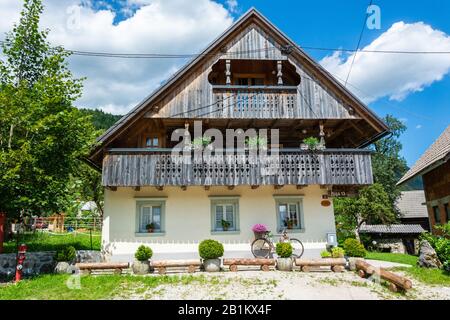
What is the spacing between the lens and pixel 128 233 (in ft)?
45.6

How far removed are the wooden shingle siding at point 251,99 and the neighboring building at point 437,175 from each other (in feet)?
16.3

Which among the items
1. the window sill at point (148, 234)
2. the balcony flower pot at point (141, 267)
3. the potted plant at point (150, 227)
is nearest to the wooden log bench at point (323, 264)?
the balcony flower pot at point (141, 267)

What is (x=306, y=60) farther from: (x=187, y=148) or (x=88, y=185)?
(x=88, y=185)

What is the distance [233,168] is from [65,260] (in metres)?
6.88

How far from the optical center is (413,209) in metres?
38.3

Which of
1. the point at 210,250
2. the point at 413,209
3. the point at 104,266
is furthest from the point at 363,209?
the point at 104,266

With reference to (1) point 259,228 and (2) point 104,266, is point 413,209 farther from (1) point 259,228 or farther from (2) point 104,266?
(2) point 104,266

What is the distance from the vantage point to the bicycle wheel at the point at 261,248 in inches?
549

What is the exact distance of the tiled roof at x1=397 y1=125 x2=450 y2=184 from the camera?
16.0m

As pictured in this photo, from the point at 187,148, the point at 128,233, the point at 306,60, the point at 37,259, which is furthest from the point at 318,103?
the point at 37,259

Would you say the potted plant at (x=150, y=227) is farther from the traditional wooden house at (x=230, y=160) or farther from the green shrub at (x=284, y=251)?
the green shrub at (x=284, y=251)

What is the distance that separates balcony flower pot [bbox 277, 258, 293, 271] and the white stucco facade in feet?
7.59

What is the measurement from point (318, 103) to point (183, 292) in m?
9.65

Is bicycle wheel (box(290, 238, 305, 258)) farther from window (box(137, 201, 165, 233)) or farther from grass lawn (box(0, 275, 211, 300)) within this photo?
window (box(137, 201, 165, 233))
